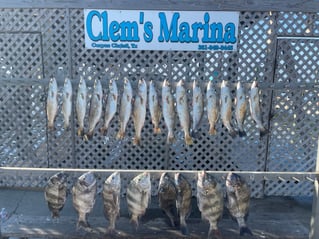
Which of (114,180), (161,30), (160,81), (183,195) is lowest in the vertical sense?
(183,195)

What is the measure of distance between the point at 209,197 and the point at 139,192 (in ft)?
2.10

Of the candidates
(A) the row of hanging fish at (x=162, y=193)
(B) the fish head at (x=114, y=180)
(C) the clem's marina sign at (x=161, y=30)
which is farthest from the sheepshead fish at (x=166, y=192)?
(C) the clem's marina sign at (x=161, y=30)

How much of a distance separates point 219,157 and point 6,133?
9.85 ft

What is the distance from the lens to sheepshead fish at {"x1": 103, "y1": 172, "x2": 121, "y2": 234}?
11.3 feet

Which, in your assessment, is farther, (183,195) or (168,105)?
(183,195)

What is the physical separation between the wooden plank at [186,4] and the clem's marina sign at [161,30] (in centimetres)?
6

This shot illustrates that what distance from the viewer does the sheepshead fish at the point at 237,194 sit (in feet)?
11.4

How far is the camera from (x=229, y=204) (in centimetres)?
357

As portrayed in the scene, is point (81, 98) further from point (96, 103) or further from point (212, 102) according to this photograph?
point (212, 102)

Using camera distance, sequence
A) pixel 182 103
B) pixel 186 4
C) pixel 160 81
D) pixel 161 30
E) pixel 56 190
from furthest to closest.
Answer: pixel 161 30 → pixel 186 4 → pixel 160 81 → pixel 56 190 → pixel 182 103

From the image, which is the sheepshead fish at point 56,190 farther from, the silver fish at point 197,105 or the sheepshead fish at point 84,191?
the silver fish at point 197,105

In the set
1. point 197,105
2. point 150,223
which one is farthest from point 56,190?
point 197,105

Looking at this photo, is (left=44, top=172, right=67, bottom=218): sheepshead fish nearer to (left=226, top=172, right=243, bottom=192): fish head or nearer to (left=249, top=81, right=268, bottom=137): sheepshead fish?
(left=226, top=172, right=243, bottom=192): fish head

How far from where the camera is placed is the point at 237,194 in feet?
11.5
